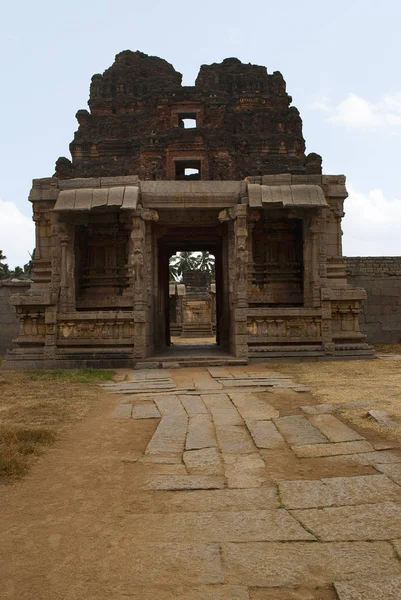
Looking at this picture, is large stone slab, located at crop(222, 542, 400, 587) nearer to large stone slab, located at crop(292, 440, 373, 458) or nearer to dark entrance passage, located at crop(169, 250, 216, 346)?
large stone slab, located at crop(292, 440, 373, 458)

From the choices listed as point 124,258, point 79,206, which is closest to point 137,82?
point 124,258

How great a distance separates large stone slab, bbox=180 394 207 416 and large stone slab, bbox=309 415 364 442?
4.38ft

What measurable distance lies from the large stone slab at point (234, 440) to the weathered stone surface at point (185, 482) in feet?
2.30

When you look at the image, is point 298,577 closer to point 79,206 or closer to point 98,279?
point 79,206

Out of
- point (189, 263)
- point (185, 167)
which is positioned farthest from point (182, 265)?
point (185, 167)

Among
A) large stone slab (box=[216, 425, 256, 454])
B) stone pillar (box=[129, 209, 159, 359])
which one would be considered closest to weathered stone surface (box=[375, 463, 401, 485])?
large stone slab (box=[216, 425, 256, 454])

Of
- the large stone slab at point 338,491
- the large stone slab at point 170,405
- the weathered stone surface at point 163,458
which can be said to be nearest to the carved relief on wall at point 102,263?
the large stone slab at point 170,405

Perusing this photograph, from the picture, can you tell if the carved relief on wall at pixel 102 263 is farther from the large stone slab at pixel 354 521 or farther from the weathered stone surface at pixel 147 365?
the large stone slab at pixel 354 521

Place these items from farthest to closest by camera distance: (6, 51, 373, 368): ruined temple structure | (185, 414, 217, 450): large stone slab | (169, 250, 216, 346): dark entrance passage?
(169, 250, 216, 346): dark entrance passage
(6, 51, 373, 368): ruined temple structure
(185, 414, 217, 450): large stone slab

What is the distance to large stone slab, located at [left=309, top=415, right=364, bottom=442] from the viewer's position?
4.45 meters

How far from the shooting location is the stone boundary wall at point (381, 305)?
51.2ft

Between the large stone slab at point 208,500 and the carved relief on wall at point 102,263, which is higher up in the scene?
the carved relief on wall at point 102,263

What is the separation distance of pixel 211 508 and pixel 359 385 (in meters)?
4.70

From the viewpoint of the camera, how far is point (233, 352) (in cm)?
1194
